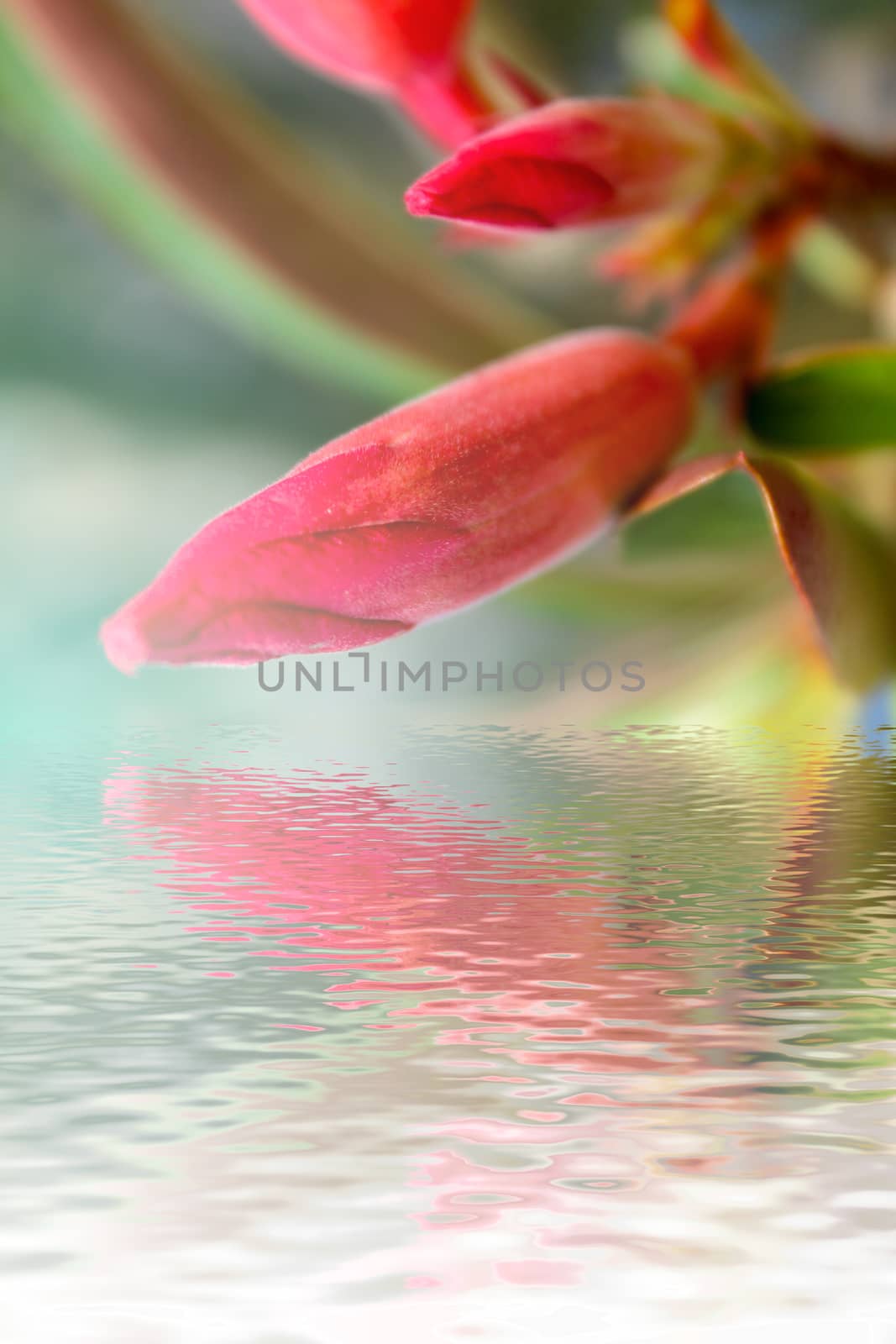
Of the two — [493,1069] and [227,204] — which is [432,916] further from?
[227,204]

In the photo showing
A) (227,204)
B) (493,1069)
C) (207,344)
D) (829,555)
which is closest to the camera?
(493,1069)

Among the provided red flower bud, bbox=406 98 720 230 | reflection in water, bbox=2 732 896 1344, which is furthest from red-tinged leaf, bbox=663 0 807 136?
reflection in water, bbox=2 732 896 1344

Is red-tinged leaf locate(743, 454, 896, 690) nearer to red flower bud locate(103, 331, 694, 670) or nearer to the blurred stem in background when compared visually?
red flower bud locate(103, 331, 694, 670)

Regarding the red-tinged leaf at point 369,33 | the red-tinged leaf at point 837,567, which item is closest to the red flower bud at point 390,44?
the red-tinged leaf at point 369,33

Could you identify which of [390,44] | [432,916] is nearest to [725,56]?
[390,44]

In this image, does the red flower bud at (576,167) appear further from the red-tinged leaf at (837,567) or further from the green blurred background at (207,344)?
the green blurred background at (207,344)

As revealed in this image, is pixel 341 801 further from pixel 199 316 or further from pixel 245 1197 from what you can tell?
pixel 199 316
